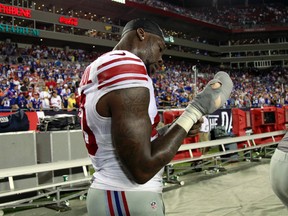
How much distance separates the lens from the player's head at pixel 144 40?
171 cm

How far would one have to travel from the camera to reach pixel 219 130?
33.5 ft

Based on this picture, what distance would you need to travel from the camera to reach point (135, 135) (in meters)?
1.37

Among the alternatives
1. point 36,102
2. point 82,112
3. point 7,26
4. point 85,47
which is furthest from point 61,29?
point 82,112

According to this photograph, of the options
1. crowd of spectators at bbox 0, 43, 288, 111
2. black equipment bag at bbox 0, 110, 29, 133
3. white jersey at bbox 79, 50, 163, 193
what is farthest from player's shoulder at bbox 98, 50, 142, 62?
black equipment bag at bbox 0, 110, 29, 133

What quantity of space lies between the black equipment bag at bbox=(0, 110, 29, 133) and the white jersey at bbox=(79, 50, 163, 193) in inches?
206

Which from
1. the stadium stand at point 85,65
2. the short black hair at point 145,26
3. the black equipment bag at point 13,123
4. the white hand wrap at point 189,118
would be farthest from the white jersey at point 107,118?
the black equipment bag at point 13,123

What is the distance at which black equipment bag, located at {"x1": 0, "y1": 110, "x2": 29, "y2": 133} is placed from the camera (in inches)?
252

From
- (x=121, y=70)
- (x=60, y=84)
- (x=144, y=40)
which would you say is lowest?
(x=121, y=70)

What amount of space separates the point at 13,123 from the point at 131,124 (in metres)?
5.69

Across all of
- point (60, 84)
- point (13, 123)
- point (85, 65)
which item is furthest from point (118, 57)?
point (85, 65)

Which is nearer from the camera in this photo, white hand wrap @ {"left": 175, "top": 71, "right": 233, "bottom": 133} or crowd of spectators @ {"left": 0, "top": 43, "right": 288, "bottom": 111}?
white hand wrap @ {"left": 175, "top": 71, "right": 233, "bottom": 133}

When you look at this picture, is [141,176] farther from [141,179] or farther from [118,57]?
[118,57]

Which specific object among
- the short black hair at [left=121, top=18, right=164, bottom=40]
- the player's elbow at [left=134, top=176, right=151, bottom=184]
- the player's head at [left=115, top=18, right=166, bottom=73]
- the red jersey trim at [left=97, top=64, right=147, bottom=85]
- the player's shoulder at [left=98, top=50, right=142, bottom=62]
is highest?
the short black hair at [left=121, top=18, right=164, bottom=40]

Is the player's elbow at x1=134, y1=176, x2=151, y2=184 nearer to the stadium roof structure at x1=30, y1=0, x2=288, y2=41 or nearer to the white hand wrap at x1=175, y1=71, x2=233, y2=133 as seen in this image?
the white hand wrap at x1=175, y1=71, x2=233, y2=133
